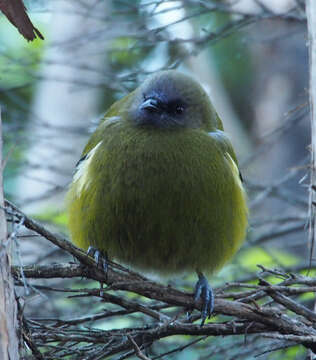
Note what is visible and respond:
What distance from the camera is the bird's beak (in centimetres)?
365

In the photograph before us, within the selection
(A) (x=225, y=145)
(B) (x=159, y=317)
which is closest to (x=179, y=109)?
(A) (x=225, y=145)

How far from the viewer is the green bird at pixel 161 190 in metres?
3.36

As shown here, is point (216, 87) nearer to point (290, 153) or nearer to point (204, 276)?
point (290, 153)

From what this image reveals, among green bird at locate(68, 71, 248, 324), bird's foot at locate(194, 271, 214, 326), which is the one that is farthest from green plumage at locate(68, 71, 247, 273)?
bird's foot at locate(194, 271, 214, 326)

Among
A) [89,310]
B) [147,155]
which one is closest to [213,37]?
[147,155]

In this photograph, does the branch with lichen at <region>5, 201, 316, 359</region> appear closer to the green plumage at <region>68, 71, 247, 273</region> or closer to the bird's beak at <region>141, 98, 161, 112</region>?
the green plumage at <region>68, 71, 247, 273</region>

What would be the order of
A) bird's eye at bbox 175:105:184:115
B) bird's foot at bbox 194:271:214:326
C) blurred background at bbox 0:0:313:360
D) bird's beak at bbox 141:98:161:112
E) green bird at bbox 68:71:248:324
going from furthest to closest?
1. blurred background at bbox 0:0:313:360
2. bird's eye at bbox 175:105:184:115
3. bird's beak at bbox 141:98:161:112
4. green bird at bbox 68:71:248:324
5. bird's foot at bbox 194:271:214:326

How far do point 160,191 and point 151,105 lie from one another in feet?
1.85

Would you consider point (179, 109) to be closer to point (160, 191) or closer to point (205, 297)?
point (160, 191)

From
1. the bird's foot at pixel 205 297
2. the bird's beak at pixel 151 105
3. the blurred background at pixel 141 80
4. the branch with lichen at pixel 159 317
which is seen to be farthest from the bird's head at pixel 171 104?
the branch with lichen at pixel 159 317

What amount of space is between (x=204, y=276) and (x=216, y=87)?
227 inches

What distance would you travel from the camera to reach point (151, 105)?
3.65 meters

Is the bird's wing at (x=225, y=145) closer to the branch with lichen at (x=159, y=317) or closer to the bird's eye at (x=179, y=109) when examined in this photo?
the bird's eye at (x=179, y=109)

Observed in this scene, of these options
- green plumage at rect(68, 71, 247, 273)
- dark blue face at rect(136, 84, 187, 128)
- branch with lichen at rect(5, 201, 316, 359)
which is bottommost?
branch with lichen at rect(5, 201, 316, 359)
